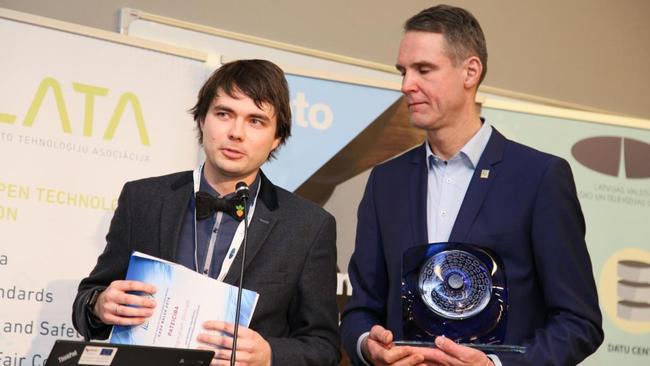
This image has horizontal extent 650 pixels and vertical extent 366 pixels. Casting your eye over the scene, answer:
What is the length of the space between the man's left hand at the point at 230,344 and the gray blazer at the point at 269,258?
0.52 ft

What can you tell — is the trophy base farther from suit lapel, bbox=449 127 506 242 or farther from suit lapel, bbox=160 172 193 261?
suit lapel, bbox=160 172 193 261

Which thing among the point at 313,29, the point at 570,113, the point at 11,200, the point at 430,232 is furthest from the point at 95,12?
the point at 430,232

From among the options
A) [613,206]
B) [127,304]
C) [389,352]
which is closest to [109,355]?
[127,304]

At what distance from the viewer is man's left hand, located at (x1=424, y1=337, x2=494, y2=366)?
2.29 metres

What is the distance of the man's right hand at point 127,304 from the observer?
2.21 m

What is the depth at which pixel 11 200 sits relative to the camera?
324 centimetres

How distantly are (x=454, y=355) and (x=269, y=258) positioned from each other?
1.91 ft

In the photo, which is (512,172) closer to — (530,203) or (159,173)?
(530,203)

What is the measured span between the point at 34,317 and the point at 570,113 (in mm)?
2434

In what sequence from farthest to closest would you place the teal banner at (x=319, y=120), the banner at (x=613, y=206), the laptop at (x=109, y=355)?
the banner at (x=613, y=206) < the teal banner at (x=319, y=120) < the laptop at (x=109, y=355)

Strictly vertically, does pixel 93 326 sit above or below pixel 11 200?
below

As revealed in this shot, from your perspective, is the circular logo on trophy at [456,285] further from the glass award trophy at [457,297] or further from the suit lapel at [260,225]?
the suit lapel at [260,225]

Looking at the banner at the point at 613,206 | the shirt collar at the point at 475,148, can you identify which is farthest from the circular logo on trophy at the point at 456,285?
the banner at the point at 613,206

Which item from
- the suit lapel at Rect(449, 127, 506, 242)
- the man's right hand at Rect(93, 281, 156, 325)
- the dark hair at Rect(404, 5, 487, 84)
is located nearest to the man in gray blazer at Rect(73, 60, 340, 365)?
the man's right hand at Rect(93, 281, 156, 325)
